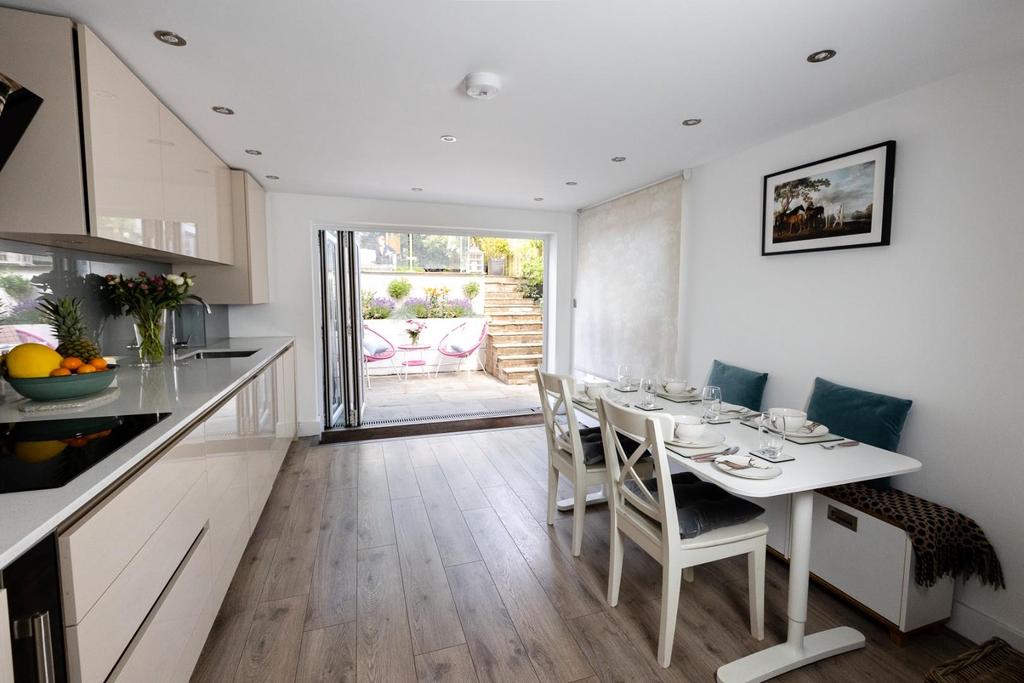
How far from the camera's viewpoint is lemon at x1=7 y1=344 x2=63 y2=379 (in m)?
1.71

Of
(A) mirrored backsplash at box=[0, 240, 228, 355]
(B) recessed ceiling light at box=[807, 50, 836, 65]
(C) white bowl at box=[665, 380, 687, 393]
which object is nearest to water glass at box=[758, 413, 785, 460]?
(C) white bowl at box=[665, 380, 687, 393]

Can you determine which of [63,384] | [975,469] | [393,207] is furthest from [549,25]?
[393,207]

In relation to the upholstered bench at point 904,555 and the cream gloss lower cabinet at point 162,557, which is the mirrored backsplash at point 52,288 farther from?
the upholstered bench at point 904,555

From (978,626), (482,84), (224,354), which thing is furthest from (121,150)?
(978,626)

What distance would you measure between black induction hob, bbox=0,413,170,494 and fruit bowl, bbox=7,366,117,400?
0.22 metres

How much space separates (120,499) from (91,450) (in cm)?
21

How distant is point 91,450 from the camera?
4.18 ft


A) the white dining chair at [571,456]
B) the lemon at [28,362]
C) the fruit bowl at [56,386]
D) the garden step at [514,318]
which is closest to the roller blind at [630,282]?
the white dining chair at [571,456]

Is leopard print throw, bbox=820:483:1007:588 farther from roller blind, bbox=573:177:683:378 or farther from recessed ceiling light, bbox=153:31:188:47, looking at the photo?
recessed ceiling light, bbox=153:31:188:47

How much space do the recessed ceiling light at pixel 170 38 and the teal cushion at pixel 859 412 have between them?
10.3ft

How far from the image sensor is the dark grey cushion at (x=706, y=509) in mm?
1816

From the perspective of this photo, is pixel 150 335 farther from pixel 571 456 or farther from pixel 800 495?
pixel 800 495

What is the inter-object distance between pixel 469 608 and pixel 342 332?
330 centimetres

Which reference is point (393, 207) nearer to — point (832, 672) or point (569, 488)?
point (569, 488)
